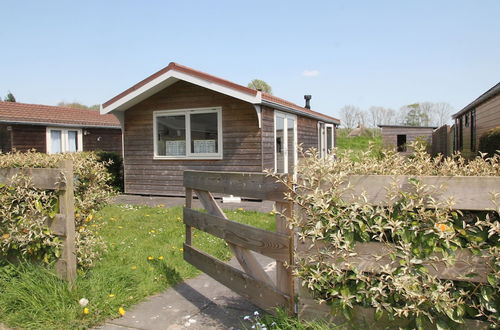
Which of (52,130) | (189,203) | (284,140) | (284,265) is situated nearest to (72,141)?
(52,130)

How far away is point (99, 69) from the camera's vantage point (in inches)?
644

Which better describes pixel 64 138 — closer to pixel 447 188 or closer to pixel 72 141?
pixel 72 141

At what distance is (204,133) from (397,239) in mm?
9189

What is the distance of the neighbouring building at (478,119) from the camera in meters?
11.7

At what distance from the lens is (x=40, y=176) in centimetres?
358

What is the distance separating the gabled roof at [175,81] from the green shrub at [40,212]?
19.3ft

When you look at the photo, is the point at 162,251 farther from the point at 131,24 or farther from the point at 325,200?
the point at 131,24

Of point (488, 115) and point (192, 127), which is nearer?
point (192, 127)

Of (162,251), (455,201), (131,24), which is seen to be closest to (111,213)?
(162,251)

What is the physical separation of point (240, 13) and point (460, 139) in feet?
51.4

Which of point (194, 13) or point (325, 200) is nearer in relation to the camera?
point (325, 200)

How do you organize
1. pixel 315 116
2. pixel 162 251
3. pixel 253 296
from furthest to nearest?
pixel 315 116 → pixel 162 251 → pixel 253 296

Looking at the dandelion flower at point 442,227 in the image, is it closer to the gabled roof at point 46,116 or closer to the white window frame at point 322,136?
the white window frame at point 322,136

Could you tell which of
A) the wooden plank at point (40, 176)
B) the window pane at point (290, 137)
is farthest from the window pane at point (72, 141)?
the wooden plank at point (40, 176)
